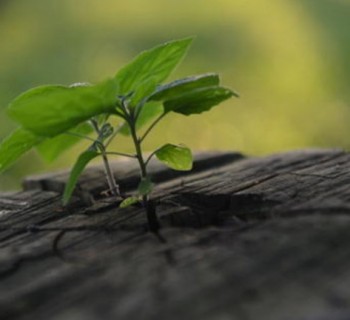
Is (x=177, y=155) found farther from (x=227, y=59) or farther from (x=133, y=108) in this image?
(x=227, y=59)

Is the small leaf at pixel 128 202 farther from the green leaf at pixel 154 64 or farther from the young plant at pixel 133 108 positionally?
the green leaf at pixel 154 64

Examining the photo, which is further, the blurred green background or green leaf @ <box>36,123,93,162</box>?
the blurred green background

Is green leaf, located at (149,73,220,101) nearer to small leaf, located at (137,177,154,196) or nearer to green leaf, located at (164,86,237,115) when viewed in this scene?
green leaf, located at (164,86,237,115)

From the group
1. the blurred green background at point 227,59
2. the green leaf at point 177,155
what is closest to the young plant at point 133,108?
the green leaf at point 177,155

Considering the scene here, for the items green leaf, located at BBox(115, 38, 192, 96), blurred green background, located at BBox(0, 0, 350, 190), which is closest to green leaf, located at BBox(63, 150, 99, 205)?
green leaf, located at BBox(115, 38, 192, 96)

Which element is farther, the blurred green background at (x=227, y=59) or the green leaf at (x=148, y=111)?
the blurred green background at (x=227, y=59)

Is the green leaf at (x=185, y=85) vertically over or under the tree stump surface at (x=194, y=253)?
over

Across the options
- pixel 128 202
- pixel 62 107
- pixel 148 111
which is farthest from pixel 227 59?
pixel 62 107
